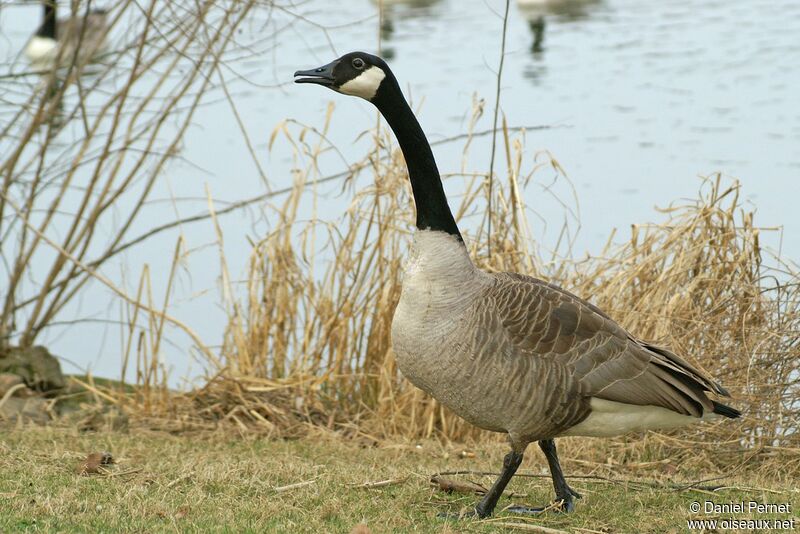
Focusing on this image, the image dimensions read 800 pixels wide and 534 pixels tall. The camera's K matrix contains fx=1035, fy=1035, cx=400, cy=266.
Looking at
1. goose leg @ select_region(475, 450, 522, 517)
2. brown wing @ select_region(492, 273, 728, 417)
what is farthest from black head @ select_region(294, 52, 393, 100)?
goose leg @ select_region(475, 450, 522, 517)

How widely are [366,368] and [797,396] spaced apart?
277 centimetres

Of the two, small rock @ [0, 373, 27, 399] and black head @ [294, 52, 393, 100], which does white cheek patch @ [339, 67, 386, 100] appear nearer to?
black head @ [294, 52, 393, 100]

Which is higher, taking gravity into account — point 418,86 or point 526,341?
point 418,86

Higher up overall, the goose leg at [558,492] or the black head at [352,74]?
the black head at [352,74]

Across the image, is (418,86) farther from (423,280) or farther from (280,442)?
(423,280)

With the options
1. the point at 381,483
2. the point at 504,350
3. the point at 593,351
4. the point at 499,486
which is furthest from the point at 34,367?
the point at 593,351

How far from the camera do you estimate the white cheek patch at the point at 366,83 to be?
430 cm

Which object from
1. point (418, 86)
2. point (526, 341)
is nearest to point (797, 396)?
point (526, 341)

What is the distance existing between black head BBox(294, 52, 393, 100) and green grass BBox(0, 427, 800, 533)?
1.76 m

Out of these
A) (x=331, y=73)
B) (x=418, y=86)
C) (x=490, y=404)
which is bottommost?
(x=490, y=404)

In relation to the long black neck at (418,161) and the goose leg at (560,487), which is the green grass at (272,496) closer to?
the goose leg at (560,487)

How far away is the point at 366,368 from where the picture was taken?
277 inches

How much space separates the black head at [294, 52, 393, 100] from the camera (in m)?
4.27

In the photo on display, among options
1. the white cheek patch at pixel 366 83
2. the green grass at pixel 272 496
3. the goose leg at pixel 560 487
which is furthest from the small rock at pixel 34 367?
the goose leg at pixel 560 487
